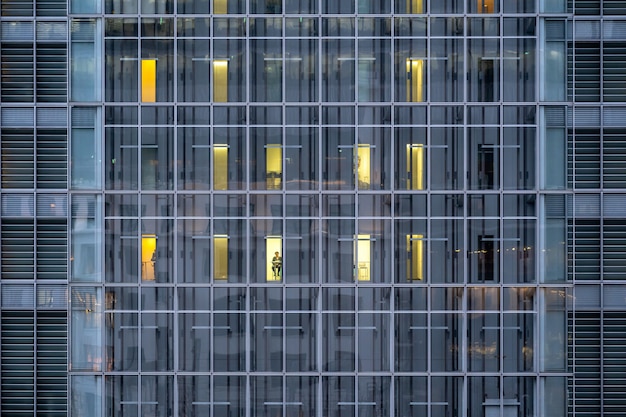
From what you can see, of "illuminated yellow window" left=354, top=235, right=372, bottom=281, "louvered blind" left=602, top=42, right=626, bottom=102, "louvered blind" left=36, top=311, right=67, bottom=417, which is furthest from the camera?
"louvered blind" left=602, top=42, right=626, bottom=102

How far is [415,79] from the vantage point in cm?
2659

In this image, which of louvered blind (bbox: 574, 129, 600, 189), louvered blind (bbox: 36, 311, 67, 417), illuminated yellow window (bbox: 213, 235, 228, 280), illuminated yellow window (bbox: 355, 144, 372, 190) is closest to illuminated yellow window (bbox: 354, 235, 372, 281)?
illuminated yellow window (bbox: 355, 144, 372, 190)

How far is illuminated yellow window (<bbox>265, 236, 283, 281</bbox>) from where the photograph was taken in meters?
26.5

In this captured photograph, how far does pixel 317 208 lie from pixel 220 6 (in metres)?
7.83

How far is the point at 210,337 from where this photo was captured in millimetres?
26500

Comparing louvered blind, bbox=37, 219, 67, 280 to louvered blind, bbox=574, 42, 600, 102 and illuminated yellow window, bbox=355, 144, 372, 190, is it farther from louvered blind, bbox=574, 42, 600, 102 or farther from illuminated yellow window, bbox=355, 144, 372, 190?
louvered blind, bbox=574, 42, 600, 102

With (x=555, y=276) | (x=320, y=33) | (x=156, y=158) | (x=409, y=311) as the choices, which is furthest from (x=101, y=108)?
(x=555, y=276)

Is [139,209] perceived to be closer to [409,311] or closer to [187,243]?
[187,243]

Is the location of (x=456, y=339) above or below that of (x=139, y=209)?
below

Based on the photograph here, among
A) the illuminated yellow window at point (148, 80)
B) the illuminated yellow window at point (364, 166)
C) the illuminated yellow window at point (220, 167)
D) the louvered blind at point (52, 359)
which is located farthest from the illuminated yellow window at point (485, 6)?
the louvered blind at point (52, 359)

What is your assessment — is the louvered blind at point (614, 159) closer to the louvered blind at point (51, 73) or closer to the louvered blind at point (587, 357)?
the louvered blind at point (587, 357)

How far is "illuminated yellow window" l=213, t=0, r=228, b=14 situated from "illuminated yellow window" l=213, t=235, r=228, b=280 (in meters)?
7.93

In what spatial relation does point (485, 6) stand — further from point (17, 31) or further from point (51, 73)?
point (17, 31)

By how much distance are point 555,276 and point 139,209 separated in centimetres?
1461
